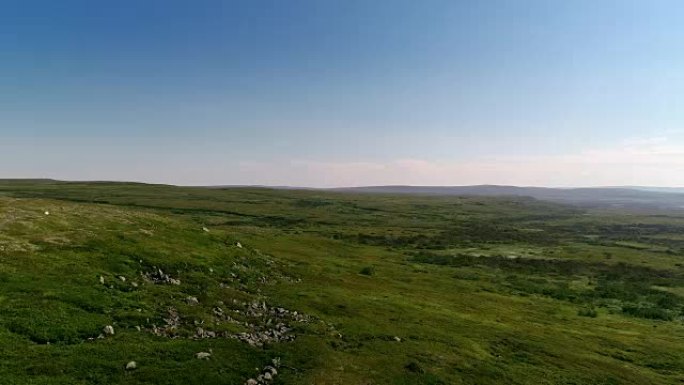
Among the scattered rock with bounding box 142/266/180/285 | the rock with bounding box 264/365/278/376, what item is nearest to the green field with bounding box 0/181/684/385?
the scattered rock with bounding box 142/266/180/285

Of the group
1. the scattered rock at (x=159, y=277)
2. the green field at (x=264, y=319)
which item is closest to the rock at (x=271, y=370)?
the green field at (x=264, y=319)

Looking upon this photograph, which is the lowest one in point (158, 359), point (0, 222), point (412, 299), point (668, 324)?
point (668, 324)

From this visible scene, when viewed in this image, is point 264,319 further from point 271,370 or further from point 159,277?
point 159,277

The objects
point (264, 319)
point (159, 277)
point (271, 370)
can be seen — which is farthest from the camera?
point (159, 277)

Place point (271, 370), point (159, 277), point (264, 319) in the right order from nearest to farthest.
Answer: point (271, 370)
point (264, 319)
point (159, 277)

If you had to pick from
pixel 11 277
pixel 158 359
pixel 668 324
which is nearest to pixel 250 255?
pixel 11 277

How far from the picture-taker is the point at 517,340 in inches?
1602

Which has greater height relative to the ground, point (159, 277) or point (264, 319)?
point (159, 277)

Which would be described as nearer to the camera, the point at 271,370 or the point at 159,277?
the point at 271,370

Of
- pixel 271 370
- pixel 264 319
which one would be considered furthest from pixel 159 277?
pixel 271 370

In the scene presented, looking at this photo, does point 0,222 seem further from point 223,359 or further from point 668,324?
point 668,324

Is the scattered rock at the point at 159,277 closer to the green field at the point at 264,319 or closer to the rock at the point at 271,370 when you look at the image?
the green field at the point at 264,319

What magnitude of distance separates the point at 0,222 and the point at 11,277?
43.1ft

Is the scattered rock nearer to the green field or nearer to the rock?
the green field
